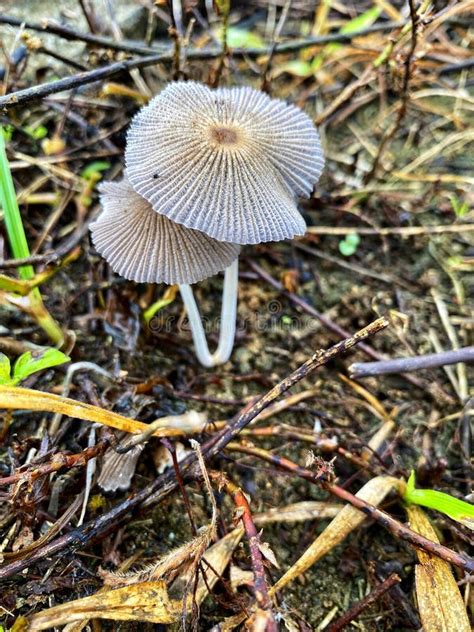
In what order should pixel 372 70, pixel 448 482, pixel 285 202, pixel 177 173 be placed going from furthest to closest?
pixel 372 70
pixel 448 482
pixel 285 202
pixel 177 173

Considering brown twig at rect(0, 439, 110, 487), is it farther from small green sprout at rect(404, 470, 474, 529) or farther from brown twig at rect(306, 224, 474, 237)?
brown twig at rect(306, 224, 474, 237)

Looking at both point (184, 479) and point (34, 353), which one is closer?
point (184, 479)

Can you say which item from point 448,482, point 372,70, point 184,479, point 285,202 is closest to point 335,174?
point 372,70

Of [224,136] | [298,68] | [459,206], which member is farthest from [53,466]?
[298,68]

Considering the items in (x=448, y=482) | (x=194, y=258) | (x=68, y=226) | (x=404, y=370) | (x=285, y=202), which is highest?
(x=285, y=202)

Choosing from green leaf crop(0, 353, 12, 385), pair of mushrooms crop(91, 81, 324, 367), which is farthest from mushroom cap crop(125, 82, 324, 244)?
green leaf crop(0, 353, 12, 385)

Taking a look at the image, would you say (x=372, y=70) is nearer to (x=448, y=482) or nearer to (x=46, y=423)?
(x=448, y=482)
